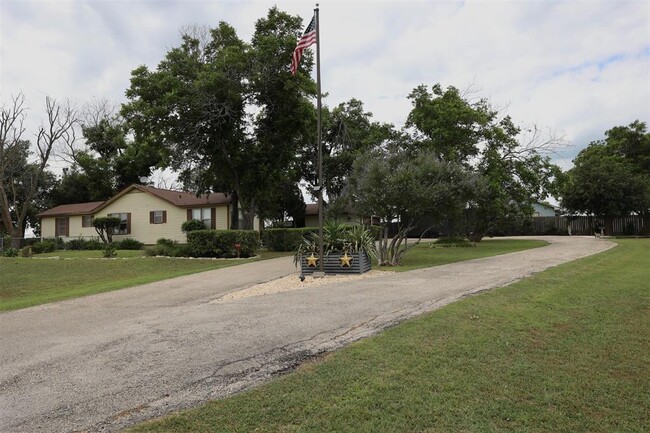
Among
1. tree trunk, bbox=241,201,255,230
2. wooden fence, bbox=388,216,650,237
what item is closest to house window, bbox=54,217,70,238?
tree trunk, bbox=241,201,255,230

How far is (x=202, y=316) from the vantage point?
7.08 metres

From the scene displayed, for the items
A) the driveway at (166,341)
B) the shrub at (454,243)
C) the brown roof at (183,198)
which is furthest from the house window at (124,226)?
the driveway at (166,341)

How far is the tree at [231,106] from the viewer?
22000 millimetres

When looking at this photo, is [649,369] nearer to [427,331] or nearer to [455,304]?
[427,331]

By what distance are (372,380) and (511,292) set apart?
16.5 ft

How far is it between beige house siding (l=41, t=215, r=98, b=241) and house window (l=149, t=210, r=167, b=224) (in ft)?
16.1

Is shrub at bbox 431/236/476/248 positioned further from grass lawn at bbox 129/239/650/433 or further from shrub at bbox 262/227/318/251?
grass lawn at bbox 129/239/650/433

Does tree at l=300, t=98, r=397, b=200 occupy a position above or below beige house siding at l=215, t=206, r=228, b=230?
above

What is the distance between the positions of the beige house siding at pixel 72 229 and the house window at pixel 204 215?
8015 millimetres

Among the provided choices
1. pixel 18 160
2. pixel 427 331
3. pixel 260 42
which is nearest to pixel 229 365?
pixel 427 331

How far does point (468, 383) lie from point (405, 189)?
31.4ft

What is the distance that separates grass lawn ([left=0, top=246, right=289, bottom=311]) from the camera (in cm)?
1145

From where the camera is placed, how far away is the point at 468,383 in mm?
3859

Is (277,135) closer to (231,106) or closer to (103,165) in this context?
(231,106)
